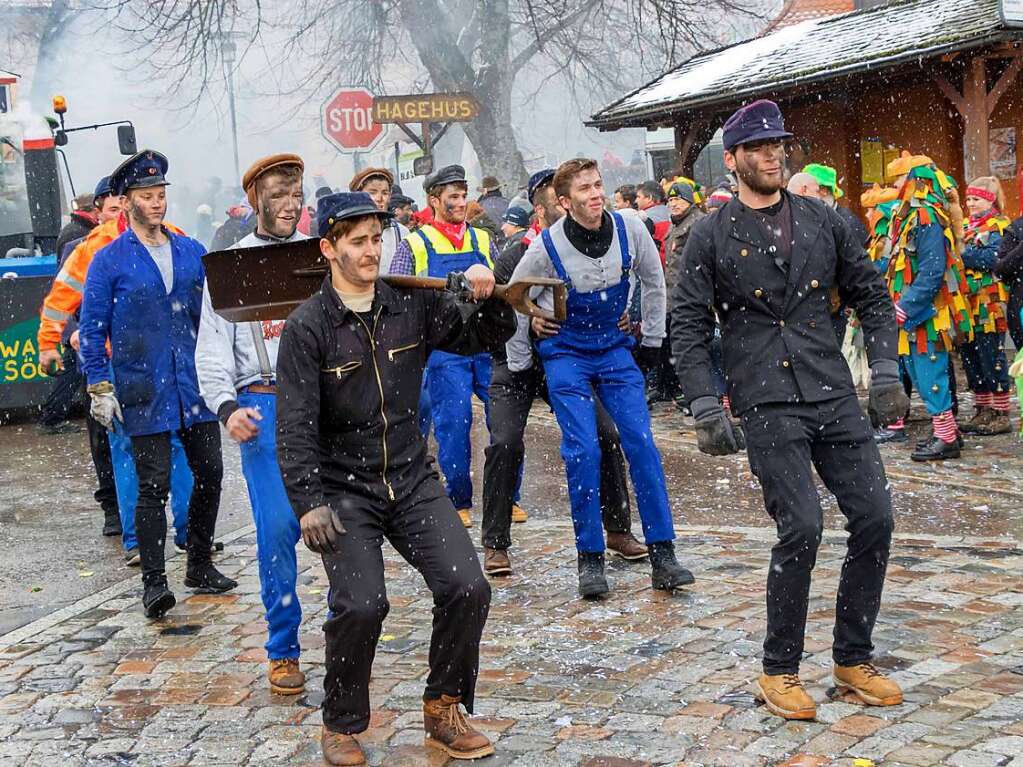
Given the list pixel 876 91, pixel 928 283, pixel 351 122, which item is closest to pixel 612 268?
pixel 928 283

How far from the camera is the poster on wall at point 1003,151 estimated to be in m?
14.6

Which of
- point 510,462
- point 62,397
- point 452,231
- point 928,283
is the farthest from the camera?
point 62,397

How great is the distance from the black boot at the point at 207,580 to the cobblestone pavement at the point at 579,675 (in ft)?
0.37

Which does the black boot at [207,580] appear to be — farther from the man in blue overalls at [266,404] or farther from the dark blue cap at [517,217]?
the dark blue cap at [517,217]

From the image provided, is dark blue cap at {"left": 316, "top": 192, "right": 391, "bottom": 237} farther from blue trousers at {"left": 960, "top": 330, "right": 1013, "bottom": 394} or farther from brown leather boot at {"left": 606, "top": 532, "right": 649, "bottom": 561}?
blue trousers at {"left": 960, "top": 330, "right": 1013, "bottom": 394}

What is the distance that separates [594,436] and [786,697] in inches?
84.4

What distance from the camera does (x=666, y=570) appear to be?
6.61 meters

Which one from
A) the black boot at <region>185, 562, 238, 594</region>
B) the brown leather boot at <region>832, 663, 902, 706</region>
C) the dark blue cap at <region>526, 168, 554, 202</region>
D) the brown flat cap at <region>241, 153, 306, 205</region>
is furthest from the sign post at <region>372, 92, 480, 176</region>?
the brown leather boot at <region>832, 663, 902, 706</region>

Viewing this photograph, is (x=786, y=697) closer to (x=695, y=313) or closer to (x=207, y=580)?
(x=695, y=313)

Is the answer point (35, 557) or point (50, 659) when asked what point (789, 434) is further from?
point (35, 557)

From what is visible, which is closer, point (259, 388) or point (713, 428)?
point (713, 428)

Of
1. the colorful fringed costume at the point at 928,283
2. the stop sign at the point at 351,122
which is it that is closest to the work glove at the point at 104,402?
the colorful fringed costume at the point at 928,283

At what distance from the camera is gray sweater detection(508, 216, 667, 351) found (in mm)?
6758

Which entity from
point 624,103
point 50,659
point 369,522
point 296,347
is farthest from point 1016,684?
point 624,103
